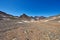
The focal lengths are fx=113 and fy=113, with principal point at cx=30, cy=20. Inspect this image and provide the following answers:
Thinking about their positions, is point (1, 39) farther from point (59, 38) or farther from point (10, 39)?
point (59, 38)

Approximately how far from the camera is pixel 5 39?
12820 mm

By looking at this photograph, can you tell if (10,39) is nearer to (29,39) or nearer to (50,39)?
(29,39)

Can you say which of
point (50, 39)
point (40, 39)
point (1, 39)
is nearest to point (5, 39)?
point (1, 39)

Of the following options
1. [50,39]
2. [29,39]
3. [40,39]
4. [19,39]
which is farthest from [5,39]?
[50,39]

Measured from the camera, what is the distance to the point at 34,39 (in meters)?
12.4

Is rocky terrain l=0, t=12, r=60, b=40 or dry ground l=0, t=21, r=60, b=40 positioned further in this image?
rocky terrain l=0, t=12, r=60, b=40

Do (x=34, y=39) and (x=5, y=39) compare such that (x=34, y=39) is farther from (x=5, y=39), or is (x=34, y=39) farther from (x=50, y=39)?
(x=5, y=39)

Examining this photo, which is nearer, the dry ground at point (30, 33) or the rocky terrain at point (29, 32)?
the dry ground at point (30, 33)

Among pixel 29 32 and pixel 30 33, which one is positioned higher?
pixel 29 32

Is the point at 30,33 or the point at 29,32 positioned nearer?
the point at 30,33

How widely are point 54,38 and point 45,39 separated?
957mm

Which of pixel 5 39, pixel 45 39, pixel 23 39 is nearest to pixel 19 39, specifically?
pixel 23 39

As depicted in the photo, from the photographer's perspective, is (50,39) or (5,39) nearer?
(50,39)

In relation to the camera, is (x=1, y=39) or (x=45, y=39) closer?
(x=45, y=39)
